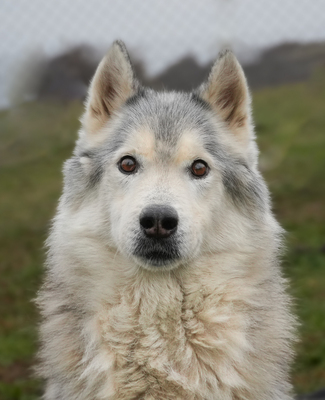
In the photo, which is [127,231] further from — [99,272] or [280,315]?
[280,315]

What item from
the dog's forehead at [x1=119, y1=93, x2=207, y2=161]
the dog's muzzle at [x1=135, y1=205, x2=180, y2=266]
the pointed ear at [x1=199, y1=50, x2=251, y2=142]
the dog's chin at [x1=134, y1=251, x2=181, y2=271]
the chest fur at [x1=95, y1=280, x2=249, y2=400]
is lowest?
the chest fur at [x1=95, y1=280, x2=249, y2=400]

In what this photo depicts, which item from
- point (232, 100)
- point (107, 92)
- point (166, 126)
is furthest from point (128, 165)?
point (232, 100)

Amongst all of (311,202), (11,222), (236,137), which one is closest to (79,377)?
(236,137)

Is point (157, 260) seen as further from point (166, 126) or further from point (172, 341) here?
point (166, 126)

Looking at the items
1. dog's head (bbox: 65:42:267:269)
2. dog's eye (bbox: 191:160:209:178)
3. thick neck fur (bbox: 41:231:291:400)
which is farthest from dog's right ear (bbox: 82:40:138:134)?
thick neck fur (bbox: 41:231:291:400)

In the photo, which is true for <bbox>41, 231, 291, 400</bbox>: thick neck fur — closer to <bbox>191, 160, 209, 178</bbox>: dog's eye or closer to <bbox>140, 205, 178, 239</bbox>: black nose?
<bbox>140, 205, 178, 239</bbox>: black nose
